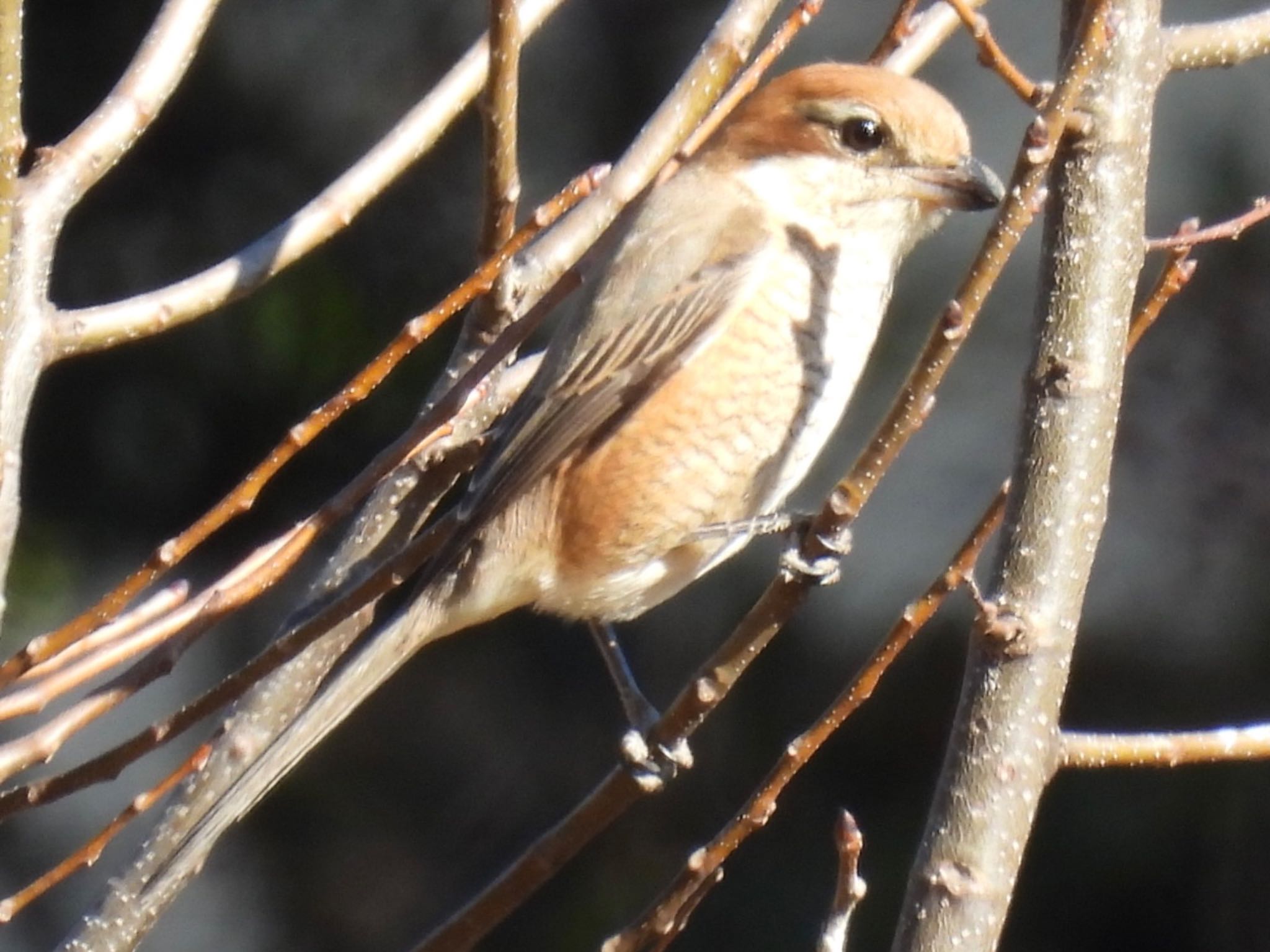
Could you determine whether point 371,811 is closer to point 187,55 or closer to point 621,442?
point 621,442

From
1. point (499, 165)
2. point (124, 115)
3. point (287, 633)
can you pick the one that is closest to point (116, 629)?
point (287, 633)

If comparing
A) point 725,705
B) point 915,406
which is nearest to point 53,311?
point 915,406

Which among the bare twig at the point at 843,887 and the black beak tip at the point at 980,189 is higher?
the black beak tip at the point at 980,189

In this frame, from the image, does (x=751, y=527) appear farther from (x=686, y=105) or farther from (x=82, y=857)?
(x=82, y=857)

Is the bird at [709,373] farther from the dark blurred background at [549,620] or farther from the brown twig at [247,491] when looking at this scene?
the dark blurred background at [549,620]

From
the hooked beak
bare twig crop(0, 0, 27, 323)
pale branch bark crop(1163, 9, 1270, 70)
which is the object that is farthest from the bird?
bare twig crop(0, 0, 27, 323)

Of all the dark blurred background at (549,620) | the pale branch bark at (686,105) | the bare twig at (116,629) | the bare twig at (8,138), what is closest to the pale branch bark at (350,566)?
the pale branch bark at (686,105)
